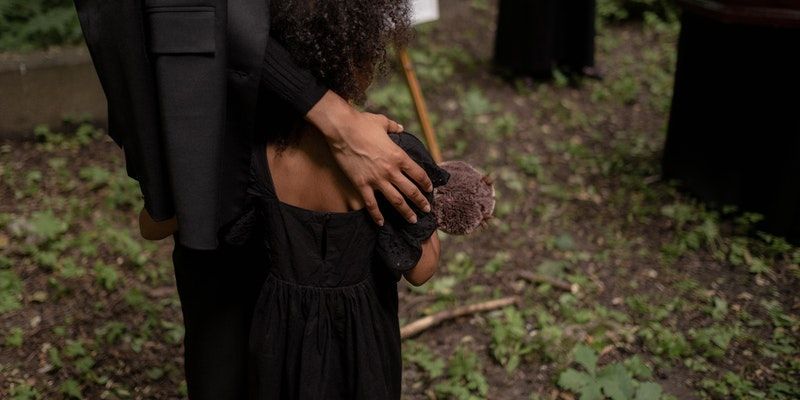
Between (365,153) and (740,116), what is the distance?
10.7 feet

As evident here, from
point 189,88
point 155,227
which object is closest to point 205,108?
point 189,88

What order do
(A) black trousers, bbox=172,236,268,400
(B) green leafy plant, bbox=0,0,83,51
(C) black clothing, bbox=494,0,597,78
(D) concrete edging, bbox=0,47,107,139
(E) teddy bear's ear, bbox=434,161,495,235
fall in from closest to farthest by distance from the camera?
(E) teddy bear's ear, bbox=434,161,495,235 → (A) black trousers, bbox=172,236,268,400 → (D) concrete edging, bbox=0,47,107,139 → (B) green leafy plant, bbox=0,0,83,51 → (C) black clothing, bbox=494,0,597,78

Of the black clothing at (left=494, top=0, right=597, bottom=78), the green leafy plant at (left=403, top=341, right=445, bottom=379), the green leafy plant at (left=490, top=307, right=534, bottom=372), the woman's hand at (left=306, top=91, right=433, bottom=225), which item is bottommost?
the green leafy plant at (left=490, top=307, right=534, bottom=372)

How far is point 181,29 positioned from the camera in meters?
1.65

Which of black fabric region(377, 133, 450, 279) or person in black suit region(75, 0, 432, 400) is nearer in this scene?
person in black suit region(75, 0, 432, 400)

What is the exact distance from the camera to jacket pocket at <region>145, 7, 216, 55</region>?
5.41ft

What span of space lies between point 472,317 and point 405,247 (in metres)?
2.01

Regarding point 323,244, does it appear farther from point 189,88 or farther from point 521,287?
point 521,287

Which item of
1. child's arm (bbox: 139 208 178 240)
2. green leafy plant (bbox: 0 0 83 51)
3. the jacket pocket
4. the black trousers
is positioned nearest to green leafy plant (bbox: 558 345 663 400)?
the black trousers

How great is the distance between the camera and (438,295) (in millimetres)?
4008

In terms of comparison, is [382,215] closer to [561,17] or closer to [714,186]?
[714,186]

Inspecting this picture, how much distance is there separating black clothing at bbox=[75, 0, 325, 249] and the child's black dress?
7.9 inches

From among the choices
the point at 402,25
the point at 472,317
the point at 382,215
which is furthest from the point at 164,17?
the point at 472,317

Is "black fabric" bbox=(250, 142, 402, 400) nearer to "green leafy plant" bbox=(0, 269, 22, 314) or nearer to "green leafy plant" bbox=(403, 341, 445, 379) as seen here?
"green leafy plant" bbox=(403, 341, 445, 379)
